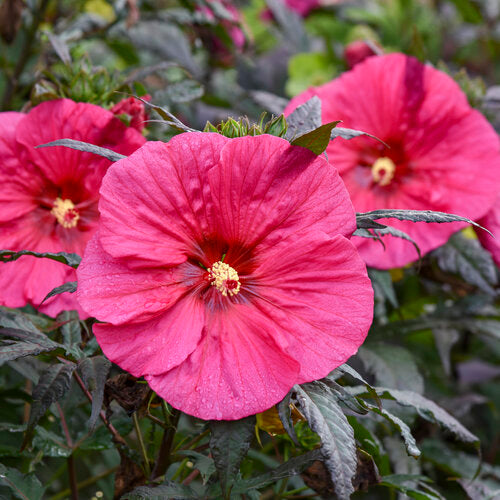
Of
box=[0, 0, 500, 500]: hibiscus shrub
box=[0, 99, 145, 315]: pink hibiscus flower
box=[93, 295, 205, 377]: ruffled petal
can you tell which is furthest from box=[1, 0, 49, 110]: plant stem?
box=[93, 295, 205, 377]: ruffled petal

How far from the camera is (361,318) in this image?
0.70 metres

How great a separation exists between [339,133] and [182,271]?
0.88 feet

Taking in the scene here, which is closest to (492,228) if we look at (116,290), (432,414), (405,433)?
(432,414)

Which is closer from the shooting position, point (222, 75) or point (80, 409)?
point (80, 409)

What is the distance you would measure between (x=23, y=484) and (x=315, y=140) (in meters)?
0.59

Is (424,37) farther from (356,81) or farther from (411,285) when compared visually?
(356,81)

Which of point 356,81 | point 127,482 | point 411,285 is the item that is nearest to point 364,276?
point 127,482

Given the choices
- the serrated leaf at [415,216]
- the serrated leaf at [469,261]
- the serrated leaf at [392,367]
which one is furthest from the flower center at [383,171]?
the serrated leaf at [415,216]

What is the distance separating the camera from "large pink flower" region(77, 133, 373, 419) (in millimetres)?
674

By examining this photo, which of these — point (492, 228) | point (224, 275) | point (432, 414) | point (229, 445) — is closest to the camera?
point (229, 445)

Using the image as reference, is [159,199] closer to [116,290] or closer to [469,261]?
[116,290]

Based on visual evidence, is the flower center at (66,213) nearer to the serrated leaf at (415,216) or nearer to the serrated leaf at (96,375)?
the serrated leaf at (96,375)

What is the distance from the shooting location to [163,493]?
2.39 ft

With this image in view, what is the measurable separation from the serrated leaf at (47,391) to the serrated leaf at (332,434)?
26 cm
